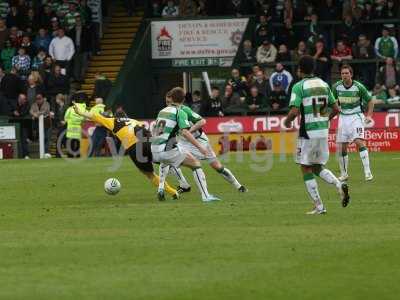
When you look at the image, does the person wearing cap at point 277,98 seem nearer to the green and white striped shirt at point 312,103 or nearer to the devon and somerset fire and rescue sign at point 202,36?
the devon and somerset fire and rescue sign at point 202,36

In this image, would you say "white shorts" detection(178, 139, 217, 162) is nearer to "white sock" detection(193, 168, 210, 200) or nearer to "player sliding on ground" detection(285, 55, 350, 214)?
"white sock" detection(193, 168, 210, 200)

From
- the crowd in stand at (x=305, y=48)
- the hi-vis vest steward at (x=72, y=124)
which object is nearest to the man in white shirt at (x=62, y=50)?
the hi-vis vest steward at (x=72, y=124)

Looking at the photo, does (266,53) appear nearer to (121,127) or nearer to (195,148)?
(195,148)

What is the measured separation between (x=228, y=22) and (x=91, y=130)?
20.8ft

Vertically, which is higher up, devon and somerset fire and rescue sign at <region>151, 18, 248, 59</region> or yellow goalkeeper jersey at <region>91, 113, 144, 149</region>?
devon and somerset fire and rescue sign at <region>151, 18, 248, 59</region>

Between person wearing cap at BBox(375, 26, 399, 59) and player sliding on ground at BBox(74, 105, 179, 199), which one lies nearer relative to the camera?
player sliding on ground at BBox(74, 105, 179, 199)

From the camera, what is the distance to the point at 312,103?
17.5m

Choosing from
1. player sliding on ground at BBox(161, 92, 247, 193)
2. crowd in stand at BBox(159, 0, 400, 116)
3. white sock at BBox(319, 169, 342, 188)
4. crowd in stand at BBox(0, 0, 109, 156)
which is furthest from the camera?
crowd in stand at BBox(0, 0, 109, 156)

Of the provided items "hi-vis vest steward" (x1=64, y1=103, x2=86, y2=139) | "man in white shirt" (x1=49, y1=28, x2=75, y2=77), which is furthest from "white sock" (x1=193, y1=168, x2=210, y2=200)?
Answer: "man in white shirt" (x1=49, y1=28, x2=75, y2=77)

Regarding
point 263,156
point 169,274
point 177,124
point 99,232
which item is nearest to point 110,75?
point 263,156

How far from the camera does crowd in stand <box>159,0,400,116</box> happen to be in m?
36.6

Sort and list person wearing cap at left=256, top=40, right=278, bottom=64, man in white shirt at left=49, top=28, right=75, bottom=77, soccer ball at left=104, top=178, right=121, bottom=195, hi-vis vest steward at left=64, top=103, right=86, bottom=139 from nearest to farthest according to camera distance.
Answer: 1. soccer ball at left=104, top=178, right=121, bottom=195
2. hi-vis vest steward at left=64, top=103, right=86, bottom=139
3. person wearing cap at left=256, top=40, right=278, bottom=64
4. man in white shirt at left=49, top=28, right=75, bottom=77

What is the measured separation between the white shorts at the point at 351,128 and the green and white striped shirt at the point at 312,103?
6865 millimetres

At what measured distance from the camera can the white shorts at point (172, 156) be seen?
2069 cm
